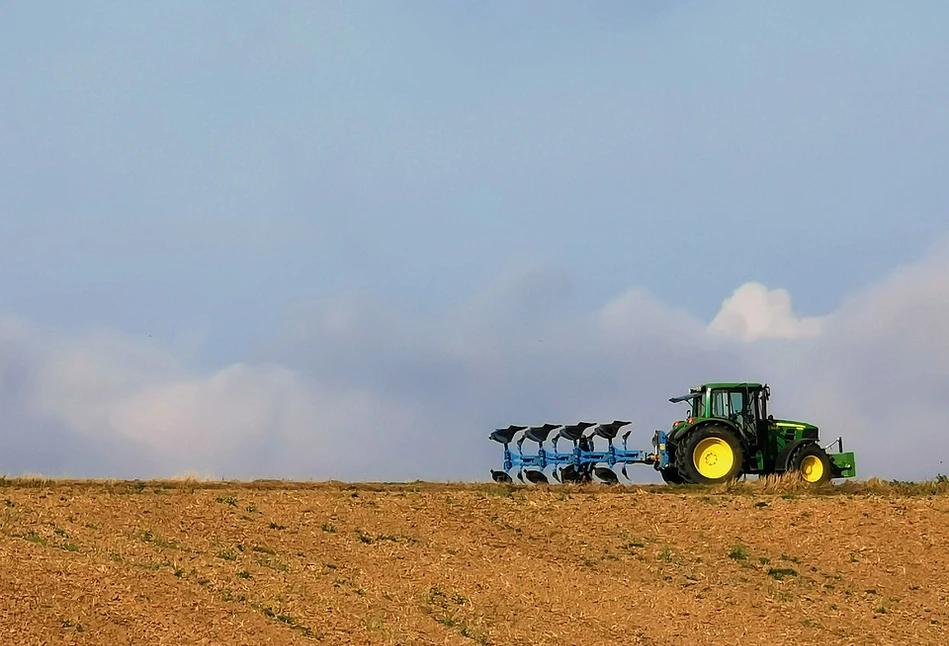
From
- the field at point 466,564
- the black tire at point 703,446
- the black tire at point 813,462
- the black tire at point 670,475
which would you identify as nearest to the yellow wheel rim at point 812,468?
the black tire at point 813,462

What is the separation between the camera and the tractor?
30.3 m

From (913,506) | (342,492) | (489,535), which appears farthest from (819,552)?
(342,492)

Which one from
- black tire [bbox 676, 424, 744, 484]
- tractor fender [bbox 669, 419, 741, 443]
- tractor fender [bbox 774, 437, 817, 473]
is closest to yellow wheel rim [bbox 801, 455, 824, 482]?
tractor fender [bbox 774, 437, 817, 473]

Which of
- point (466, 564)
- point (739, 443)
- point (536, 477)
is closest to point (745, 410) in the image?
point (739, 443)

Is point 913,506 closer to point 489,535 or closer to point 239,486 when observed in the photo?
point 489,535

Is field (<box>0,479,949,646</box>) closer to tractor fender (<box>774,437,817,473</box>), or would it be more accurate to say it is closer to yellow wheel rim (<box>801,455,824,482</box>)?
yellow wheel rim (<box>801,455,824,482</box>)

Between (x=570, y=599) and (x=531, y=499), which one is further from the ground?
(x=531, y=499)

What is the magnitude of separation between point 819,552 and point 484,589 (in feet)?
25.2

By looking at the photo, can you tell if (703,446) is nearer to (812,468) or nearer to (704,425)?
(704,425)

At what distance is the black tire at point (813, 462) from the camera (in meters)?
30.6

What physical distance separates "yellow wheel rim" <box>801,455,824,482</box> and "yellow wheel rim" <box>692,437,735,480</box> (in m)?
1.88

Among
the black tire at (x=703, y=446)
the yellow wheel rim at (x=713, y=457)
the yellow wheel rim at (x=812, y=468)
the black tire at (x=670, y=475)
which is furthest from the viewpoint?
the black tire at (x=670, y=475)

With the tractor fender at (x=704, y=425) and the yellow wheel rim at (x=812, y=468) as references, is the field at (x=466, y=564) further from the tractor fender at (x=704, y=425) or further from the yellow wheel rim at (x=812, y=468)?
the tractor fender at (x=704, y=425)

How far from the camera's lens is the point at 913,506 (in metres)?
28.3
